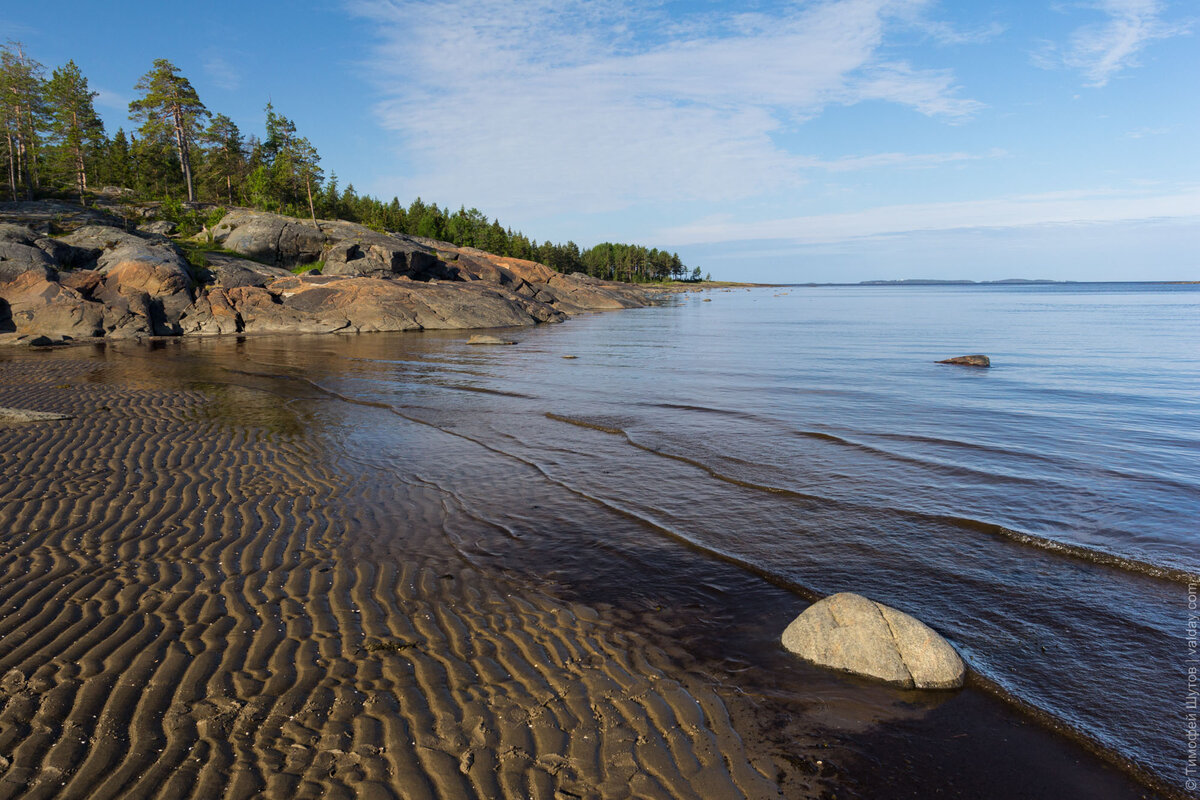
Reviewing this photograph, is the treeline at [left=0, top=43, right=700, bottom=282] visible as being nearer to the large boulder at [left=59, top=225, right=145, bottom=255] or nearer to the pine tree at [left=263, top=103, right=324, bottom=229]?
the pine tree at [left=263, top=103, right=324, bottom=229]

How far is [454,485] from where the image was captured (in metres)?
10.5

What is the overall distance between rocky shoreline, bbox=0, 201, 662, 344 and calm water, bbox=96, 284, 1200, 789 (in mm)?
17054

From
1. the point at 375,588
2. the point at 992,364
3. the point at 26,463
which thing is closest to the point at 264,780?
the point at 375,588

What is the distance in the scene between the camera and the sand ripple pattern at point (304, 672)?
4012mm

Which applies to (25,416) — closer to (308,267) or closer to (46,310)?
(46,310)

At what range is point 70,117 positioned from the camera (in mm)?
69312

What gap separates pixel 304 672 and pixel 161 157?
92696 millimetres

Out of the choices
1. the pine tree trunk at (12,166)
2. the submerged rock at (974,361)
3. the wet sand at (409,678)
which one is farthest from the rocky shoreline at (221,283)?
the wet sand at (409,678)

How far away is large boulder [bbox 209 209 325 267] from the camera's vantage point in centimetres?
5122

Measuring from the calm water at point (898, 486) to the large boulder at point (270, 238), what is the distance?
31.8m

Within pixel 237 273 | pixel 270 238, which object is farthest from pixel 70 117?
pixel 237 273

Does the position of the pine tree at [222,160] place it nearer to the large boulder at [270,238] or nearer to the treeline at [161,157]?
the treeline at [161,157]

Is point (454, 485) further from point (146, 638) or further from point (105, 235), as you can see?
point (105, 235)

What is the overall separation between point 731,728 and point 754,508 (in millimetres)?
5133
